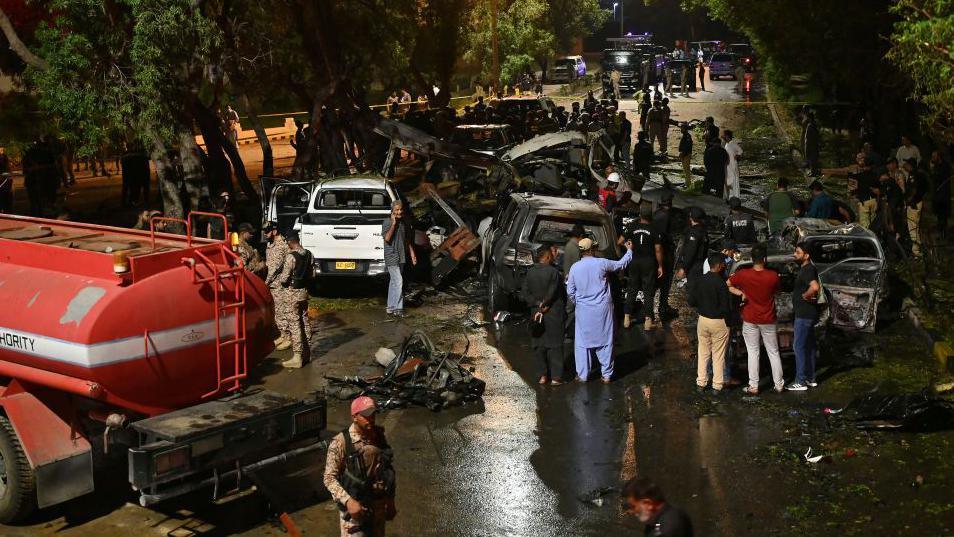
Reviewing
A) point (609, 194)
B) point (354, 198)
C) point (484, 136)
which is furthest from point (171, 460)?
point (484, 136)

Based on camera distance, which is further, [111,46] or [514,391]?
[111,46]

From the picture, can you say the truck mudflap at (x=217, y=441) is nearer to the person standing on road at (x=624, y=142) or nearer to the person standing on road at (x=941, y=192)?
the person standing on road at (x=941, y=192)

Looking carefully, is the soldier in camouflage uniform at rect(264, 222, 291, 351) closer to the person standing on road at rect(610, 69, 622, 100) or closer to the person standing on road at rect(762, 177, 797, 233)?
the person standing on road at rect(762, 177, 797, 233)

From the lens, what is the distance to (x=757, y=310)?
12.1 m

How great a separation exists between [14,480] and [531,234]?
27.5 feet

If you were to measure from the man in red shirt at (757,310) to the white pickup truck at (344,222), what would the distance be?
673cm

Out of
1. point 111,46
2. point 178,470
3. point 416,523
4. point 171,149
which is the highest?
point 111,46

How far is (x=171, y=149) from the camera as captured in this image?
84.7ft

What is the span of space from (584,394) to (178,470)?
5619mm

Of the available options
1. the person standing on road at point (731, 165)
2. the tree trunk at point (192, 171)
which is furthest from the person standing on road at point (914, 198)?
the tree trunk at point (192, 171)

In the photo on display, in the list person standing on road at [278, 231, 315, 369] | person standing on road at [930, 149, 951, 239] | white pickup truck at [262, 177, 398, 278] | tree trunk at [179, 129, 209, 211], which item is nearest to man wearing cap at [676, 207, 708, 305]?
white pickup truck at [262, 177, 398, 278]

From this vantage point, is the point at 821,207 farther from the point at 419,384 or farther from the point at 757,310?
the point at 419,384

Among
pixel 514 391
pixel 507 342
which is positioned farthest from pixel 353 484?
pixel 507 342

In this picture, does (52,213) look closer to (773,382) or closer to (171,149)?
(171,149)
